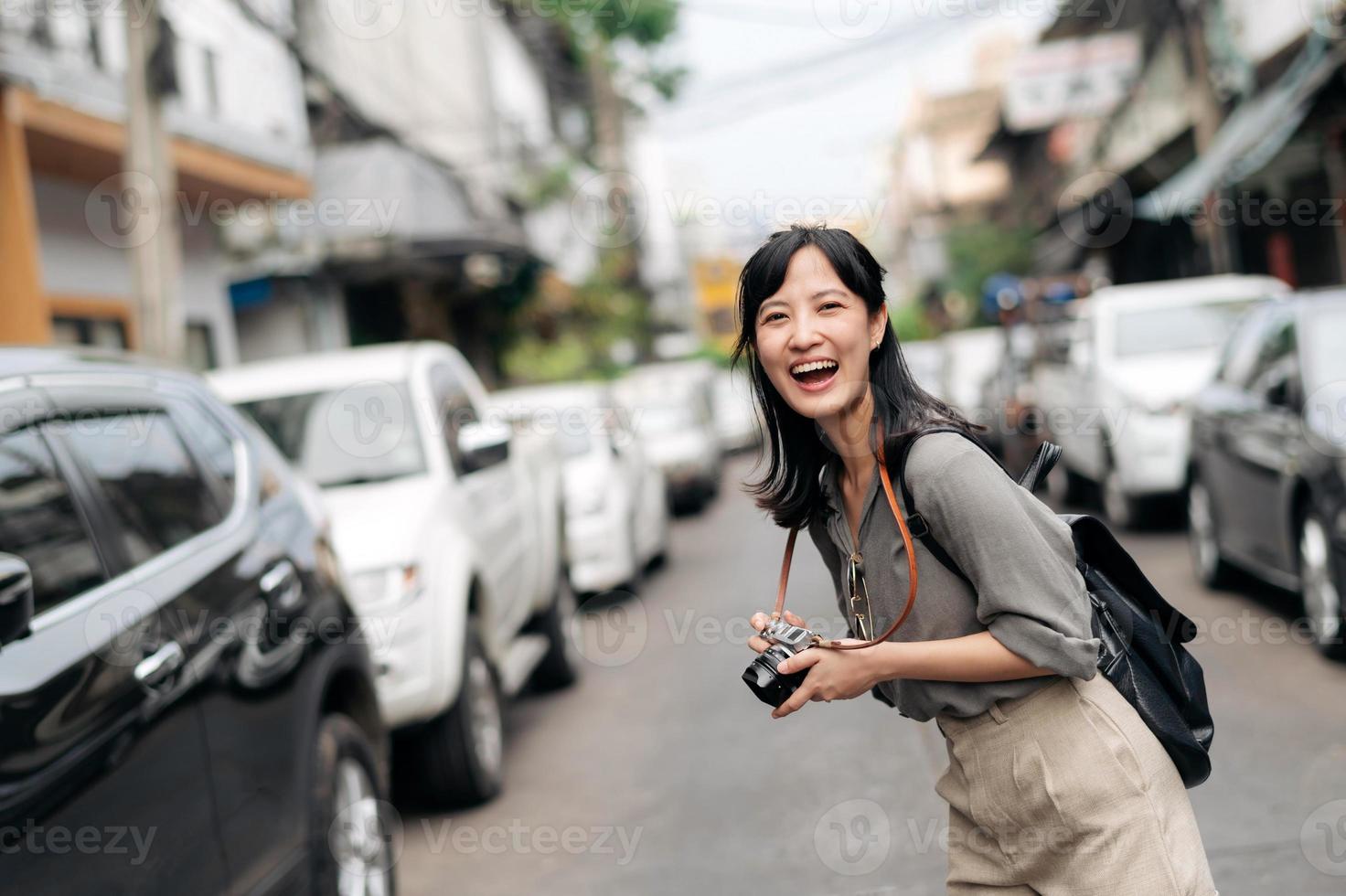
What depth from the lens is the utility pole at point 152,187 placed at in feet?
30.7

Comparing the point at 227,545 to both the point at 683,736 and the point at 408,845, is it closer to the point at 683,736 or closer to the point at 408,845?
the point at 408,845

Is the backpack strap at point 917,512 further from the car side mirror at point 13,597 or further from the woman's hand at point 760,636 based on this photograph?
the car side mirror at point 13,597

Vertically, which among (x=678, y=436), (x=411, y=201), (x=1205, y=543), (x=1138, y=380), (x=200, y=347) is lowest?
(x=1205, y=543)

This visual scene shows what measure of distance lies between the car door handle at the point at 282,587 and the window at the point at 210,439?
29cm

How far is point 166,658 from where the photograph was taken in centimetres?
323

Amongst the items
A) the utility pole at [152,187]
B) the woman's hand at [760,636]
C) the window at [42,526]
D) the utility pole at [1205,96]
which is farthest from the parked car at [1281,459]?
the utility pole at [1205,96]

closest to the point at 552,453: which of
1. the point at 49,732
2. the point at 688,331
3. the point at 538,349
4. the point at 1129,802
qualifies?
the point at 49,732

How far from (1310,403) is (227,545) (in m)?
5.17

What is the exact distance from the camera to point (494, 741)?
6.47m

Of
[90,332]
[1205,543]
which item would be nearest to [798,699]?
[1205,543]

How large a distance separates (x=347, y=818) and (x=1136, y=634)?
2616 millimetres

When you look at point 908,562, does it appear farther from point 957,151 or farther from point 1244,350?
point 957,151

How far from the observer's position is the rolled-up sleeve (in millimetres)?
2117

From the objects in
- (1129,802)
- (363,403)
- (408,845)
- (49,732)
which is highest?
(363,403)
